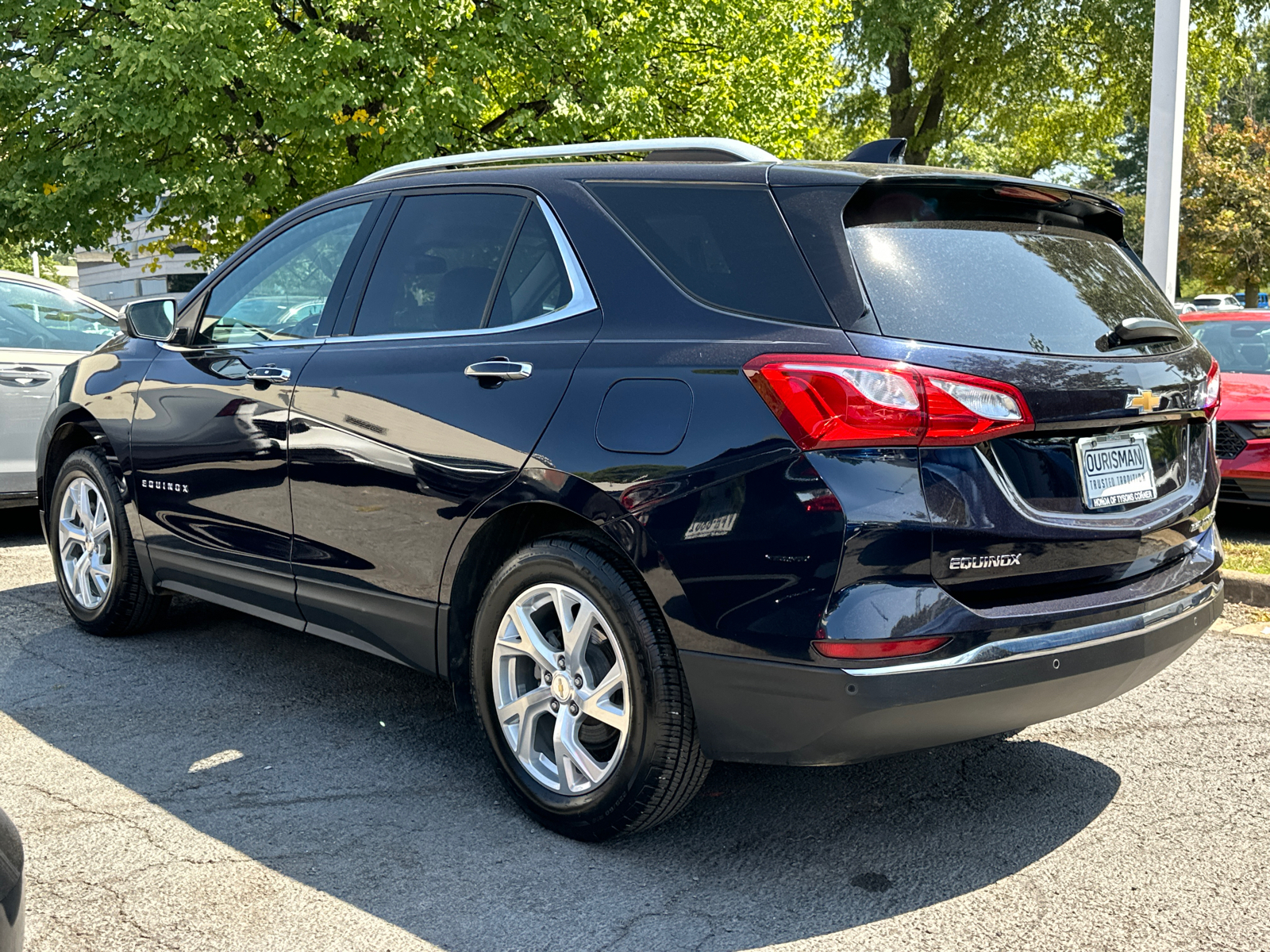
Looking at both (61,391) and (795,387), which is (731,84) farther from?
(795,387)

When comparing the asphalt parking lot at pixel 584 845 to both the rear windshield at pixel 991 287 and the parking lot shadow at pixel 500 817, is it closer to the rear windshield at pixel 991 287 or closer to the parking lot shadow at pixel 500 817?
the parking lot shadow at pixel 500 817

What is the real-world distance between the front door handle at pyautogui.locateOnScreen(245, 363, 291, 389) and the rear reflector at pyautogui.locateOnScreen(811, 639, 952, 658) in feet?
7.38

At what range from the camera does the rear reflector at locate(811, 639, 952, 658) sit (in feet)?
9.32

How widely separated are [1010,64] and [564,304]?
24.9 metres

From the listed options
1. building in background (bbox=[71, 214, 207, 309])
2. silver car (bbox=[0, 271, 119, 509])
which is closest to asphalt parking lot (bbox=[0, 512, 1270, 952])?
silver car (bbox=[0, 271, 119, 509])

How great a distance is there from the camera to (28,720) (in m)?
4.46

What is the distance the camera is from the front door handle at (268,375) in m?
4.31

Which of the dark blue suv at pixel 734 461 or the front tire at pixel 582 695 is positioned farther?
the front tire at pixel 582 695

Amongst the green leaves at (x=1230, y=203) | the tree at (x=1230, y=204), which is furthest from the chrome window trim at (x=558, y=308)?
the green leaves at (x=1230, y=203)

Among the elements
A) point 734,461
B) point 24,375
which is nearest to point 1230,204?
point 24,375

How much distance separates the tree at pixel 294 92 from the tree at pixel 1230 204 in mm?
38155

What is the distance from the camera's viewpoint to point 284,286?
4.70 metres

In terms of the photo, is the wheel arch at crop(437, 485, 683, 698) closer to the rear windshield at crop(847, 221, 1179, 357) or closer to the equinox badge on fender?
the equinox badge on fender

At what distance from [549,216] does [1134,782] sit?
2397 mm
